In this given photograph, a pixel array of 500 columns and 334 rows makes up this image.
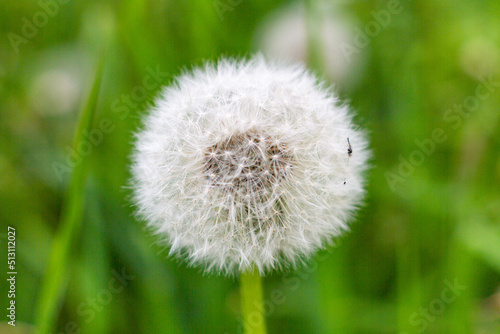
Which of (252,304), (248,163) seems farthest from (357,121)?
(252,304)

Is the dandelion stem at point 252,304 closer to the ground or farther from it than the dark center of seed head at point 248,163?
closer to the ground

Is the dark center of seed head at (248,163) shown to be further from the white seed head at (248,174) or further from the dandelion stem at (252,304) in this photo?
the dandelion stem at (252,304)

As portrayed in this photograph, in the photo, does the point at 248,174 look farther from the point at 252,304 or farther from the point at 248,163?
the point at 252,304

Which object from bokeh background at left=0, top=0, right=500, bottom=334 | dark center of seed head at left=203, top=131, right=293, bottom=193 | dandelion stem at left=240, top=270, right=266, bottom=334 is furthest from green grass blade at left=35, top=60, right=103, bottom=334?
dandelion stem at left=240, top=270, right=266, bottom=334

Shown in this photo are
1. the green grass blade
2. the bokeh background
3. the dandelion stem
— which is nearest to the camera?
the dandelion stem

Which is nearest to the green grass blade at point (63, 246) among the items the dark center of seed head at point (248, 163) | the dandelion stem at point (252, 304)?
the dark center of seed head at point (248, 163)

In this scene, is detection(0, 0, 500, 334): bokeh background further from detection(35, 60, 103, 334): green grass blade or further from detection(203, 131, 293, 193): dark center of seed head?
detection(203, 131, 293, 193): dark center of seed head
